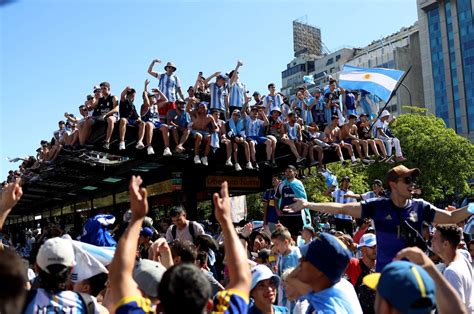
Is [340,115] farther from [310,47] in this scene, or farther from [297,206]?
[310,47]

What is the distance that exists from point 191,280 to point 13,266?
868mm

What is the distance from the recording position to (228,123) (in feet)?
52.5

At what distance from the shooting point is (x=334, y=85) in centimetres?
1834

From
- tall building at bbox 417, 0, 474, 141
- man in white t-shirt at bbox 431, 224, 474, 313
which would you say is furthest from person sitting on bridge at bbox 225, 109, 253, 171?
tall building at bbox 417, 0, 474, 141

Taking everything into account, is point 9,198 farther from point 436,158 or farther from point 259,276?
point 436,158

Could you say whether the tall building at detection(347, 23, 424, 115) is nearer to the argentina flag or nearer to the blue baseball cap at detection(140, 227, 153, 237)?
the argentina flag

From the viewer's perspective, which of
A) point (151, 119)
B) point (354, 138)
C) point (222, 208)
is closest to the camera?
point (222, 208)

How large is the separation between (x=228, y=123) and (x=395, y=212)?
10.8 meters

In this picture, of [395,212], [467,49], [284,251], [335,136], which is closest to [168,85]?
[335,136]

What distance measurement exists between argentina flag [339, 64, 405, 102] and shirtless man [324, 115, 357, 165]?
302cm

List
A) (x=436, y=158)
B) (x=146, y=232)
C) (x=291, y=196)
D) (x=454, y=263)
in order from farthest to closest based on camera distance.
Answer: (x=436, y=158) < (x=291, y=196) < (x=146, y=232) < (x=454, y=263)

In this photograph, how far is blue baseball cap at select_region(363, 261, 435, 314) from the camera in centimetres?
241

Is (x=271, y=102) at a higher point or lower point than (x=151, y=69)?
lower

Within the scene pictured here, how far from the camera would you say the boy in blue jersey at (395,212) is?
17.7 ft
